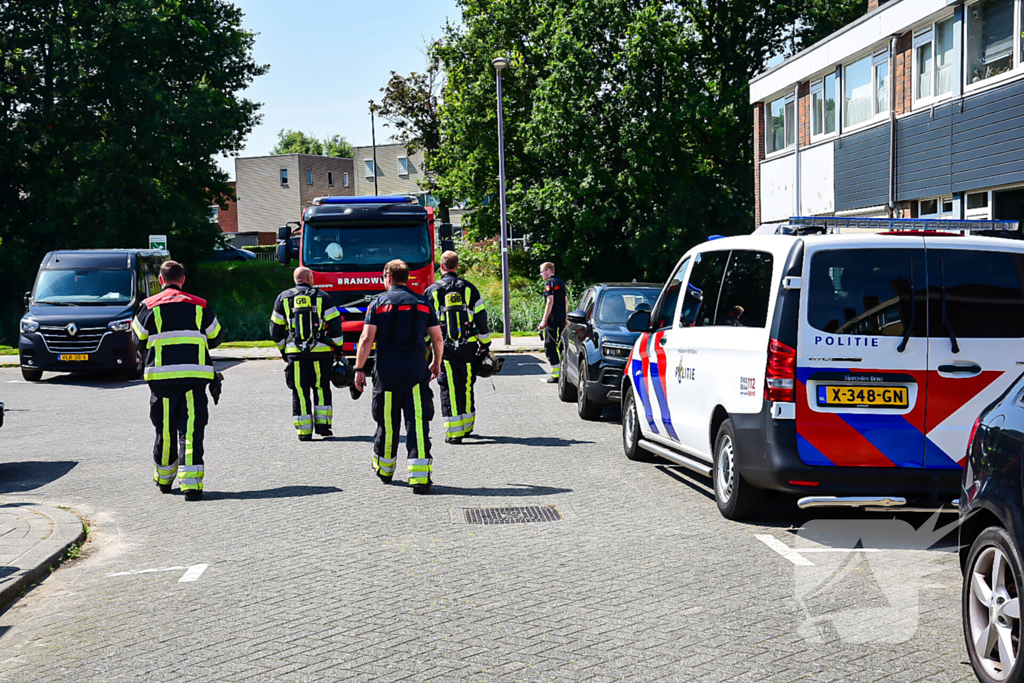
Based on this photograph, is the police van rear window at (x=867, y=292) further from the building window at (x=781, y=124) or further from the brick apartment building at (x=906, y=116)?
the building window at (x=781, y=124)

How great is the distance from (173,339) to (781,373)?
187 inches

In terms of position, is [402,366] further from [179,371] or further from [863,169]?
[863,169]

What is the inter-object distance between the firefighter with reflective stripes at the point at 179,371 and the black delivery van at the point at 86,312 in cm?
1180

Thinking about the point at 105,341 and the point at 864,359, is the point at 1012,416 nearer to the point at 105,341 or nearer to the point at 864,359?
the point at 864,359

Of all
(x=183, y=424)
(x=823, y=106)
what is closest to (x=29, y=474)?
(x=183, y=424)

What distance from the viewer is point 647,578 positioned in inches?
239

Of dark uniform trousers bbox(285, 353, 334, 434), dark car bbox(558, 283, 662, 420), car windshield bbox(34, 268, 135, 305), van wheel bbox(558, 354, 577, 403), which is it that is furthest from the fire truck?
dark uniform trousers bbox(285, 353, 334, 434)

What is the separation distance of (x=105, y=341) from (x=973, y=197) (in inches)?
624

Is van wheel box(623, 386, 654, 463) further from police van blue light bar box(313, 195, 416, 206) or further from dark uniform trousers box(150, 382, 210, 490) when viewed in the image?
police van blue light bar box(313, 195, 416, 206)

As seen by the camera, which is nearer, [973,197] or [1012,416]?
[1012,416]

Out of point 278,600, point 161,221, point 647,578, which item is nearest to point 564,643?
point 647,578

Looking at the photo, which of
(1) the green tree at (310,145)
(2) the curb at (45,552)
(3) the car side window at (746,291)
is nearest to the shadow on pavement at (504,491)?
(3) the car side window at (746,291)

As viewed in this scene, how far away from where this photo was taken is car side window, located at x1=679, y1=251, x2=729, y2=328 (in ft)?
26.5

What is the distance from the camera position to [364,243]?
62.2 ft
